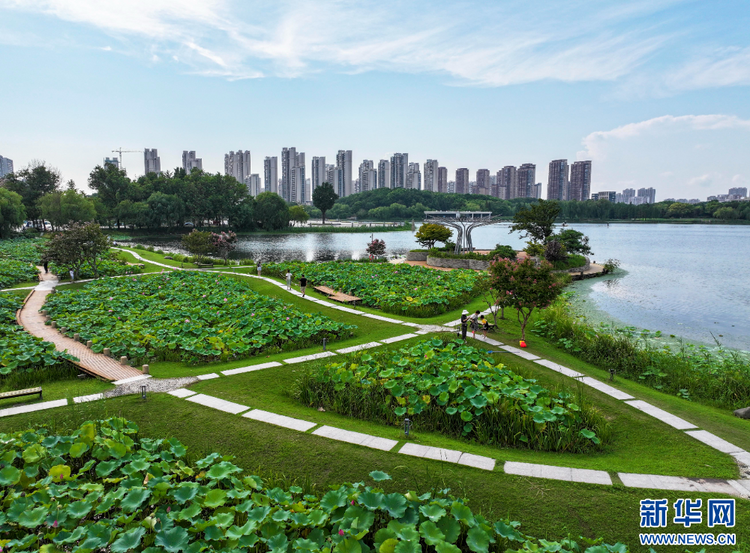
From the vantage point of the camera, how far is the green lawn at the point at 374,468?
5.12 m

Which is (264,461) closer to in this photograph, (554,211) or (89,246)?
(89,246)

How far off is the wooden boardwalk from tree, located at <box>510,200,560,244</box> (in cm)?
3268

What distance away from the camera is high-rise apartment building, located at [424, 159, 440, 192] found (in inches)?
7367

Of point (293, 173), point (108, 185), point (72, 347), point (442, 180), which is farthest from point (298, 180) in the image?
point (72, 347)

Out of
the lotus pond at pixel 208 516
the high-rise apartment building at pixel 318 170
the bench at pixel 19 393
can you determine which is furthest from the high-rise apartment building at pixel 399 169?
the lotus pond at pixel 208 516

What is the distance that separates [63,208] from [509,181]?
162099 millimetres

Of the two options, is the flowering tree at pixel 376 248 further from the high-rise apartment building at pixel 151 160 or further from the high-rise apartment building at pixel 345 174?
the high-rise apartment building at pixel 151 160

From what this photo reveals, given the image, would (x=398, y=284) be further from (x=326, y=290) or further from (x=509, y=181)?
(x=509, y=181)

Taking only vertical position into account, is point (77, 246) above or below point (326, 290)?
above

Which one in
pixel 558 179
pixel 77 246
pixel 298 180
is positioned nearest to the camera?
pixel 77 246

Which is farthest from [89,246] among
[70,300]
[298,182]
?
[298,182]

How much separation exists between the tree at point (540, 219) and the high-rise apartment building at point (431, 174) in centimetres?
15377

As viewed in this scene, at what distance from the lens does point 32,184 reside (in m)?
61.3

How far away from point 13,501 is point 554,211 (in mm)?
37219
